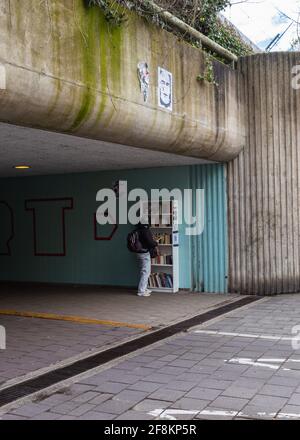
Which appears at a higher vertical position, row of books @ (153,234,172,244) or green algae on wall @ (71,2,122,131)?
green algae on wall @ (71,2,122,131)

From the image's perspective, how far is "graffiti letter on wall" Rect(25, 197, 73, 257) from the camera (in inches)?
518

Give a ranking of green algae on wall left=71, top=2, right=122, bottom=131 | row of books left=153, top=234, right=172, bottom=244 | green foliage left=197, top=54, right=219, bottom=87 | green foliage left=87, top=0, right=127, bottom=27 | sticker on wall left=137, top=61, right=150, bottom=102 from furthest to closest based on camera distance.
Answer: row of books left=153, top=234, right=172, bottom=244 → green foliage left=197, top=54, right=219, bottom=87 → sticker on wall left=137, top=61, right=150, bottom=102 → green foliage left=87, top=0, right=127, bottom=27 → green algae on wall left=71, top=2, right=122, bottom=131

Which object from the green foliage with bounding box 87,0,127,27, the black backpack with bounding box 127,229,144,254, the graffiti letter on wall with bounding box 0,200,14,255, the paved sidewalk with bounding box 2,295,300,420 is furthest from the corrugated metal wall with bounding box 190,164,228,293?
the graffiti letter on wall with bounding box 0,200,14,255

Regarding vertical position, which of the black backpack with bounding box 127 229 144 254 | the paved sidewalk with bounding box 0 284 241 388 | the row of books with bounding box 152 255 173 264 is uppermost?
the black backpack with bounding box 127 229 144 254

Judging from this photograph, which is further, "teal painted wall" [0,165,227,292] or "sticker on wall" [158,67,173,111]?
"teal painted wall" [0,165,227,292]

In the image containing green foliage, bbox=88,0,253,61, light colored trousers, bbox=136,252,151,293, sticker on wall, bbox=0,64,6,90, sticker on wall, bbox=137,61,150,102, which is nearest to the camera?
sticker on wall, bbox=0,64,6,90

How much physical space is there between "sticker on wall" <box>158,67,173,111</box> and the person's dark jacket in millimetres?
3111

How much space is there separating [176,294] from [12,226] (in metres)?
5.23

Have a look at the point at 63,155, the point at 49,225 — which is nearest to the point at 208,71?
the point at 63,155

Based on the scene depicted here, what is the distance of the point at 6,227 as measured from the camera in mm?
14086

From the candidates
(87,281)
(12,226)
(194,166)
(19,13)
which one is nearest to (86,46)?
(19,13)

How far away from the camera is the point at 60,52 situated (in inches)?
242

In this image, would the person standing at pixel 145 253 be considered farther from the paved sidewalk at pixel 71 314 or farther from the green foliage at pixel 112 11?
the green foliage at pixel 112 11

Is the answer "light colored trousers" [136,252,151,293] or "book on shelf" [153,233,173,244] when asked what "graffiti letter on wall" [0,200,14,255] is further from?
"light colored trousers" [136,252,151,293]
